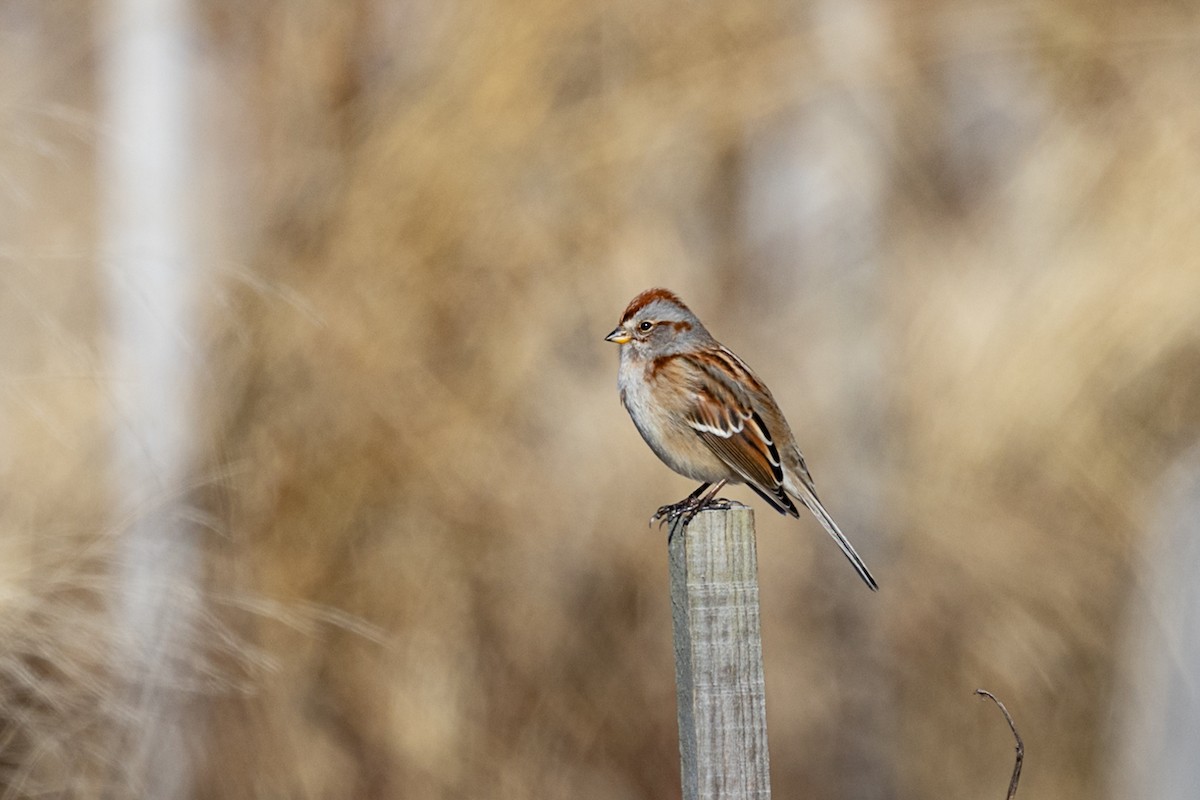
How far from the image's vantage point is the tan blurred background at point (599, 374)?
3943 millimetres

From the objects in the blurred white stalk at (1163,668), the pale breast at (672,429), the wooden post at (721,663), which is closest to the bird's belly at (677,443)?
the pale breast at (672,429)

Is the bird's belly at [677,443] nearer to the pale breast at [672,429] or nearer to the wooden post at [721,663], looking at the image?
the pale breast at [672,429]

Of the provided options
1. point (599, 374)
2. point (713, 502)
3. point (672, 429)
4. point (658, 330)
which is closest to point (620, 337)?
point (658, 330)

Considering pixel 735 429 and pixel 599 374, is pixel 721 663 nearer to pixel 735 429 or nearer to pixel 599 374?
pixel 735 429

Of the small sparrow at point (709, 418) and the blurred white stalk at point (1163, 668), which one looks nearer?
the small sparrow at point (709, 418)

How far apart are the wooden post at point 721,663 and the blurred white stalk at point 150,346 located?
5.51ft

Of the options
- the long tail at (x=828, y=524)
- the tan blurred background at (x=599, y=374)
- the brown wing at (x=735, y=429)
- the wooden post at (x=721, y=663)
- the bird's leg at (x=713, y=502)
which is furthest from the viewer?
the tan blurred background at (x=599, y=374)

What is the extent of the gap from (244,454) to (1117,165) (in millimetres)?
2456

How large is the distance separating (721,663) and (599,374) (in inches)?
90.6

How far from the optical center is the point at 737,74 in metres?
4.40

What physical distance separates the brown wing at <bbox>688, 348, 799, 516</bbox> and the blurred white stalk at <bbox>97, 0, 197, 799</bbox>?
117 cm

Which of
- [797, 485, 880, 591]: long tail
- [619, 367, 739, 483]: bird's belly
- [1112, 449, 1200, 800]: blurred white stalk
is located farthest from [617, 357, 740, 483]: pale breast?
[1112, 449, 1200, 800]: blurred white stalk

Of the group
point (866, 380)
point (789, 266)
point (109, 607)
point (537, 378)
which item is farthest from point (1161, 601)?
point (109, 607)

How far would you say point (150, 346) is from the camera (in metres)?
4.45
